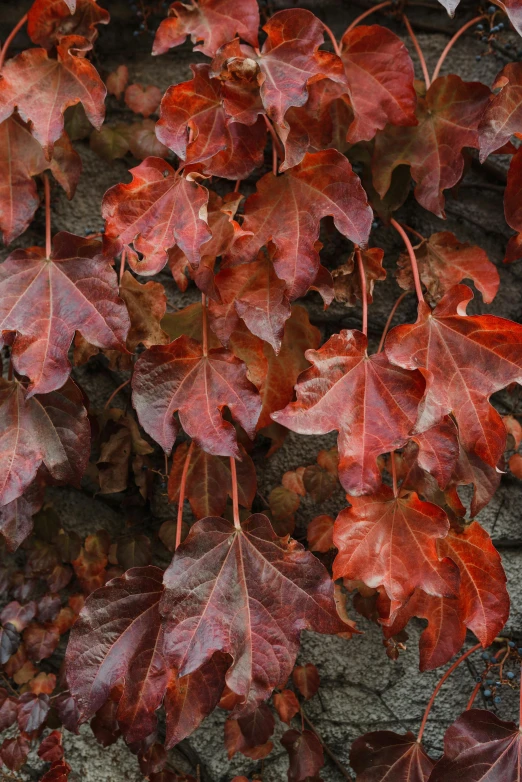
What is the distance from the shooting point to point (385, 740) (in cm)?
132

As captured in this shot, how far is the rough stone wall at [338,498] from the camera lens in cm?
153

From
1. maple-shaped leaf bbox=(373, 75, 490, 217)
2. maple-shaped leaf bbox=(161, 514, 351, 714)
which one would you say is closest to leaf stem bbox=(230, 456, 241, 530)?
maple-shaped leaf bbox=(161, 514, 351, 714)

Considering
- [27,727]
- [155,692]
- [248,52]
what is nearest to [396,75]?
[248,52]

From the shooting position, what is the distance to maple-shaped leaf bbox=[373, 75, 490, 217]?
129cm

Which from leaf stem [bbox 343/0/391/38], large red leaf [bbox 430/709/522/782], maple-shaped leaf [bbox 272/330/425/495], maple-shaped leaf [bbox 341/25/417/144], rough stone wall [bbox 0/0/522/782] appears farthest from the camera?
rough stone wall [bbox 0/0/522/782]

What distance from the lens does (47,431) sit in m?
1.24

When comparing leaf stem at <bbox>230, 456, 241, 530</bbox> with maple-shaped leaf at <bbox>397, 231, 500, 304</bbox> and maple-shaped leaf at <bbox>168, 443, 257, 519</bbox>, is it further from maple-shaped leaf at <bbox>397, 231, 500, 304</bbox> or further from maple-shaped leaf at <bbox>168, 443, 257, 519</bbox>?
maple-shaped leaf at <bbox>397, 231, 500, 304</bbox>

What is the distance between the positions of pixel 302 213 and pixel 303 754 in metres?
1.18

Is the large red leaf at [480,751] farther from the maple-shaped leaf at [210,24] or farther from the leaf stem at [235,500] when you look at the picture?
the maple-shaped leaf at [210,24]

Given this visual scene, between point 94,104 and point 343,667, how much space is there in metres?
1.37

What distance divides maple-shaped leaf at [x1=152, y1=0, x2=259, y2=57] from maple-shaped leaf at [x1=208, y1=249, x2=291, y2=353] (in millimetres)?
428

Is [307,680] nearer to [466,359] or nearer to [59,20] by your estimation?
[466,359]

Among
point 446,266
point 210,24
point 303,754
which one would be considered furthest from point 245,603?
point 210,24

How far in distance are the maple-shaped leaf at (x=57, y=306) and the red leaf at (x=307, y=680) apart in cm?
91
